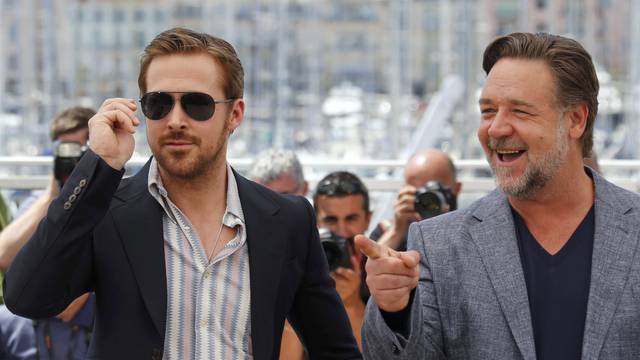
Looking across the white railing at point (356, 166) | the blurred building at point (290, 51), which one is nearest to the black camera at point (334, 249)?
the white railing at point (356, 166)

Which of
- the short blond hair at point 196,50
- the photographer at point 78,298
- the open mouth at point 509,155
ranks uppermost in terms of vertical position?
the short blond hair at point 196,50

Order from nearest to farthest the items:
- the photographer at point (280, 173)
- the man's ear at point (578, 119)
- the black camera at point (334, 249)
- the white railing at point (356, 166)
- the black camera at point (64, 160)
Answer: the man's ear at point (578, 119) < the black camera at point (334, 249) < the black camera at point (64, 160) < the photographer at point (280, 173) < the white railing at point (356, 166)

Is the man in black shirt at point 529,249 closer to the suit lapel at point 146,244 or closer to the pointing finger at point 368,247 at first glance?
the pointing finger at point 368,247

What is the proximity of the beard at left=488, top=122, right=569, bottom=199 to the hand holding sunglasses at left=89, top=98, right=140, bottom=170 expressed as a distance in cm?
87

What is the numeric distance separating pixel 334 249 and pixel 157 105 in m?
1.58

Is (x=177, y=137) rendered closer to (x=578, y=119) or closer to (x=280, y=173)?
(x=578, y=119)

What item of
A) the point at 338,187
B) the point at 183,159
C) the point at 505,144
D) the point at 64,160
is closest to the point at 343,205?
the point at 338,187

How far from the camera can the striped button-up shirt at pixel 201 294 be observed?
247 cm

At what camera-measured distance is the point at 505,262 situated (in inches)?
102

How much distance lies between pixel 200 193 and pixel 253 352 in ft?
1.34

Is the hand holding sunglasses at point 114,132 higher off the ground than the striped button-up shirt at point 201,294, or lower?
higher

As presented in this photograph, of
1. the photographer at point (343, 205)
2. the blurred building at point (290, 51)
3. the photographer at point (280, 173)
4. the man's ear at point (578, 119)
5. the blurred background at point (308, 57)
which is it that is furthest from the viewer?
the blurred building at point (290, 51)

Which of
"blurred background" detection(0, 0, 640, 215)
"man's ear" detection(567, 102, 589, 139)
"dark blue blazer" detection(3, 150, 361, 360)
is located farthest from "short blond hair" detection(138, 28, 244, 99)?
"blurred background" detection(0, 0, 640, 215)

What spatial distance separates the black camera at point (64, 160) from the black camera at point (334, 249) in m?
1.01
